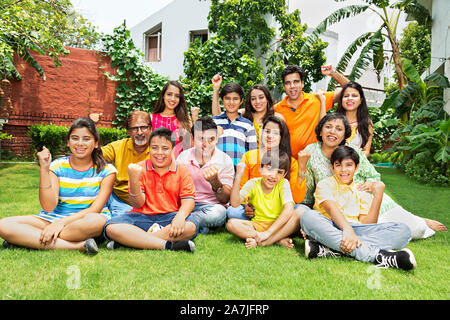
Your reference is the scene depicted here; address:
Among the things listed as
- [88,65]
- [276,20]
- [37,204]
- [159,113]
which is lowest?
[37,204]

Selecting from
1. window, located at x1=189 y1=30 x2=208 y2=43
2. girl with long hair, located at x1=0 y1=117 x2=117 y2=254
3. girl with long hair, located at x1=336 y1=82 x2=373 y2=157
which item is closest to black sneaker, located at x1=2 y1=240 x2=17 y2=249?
girl with long hair, located at x1=0 y1=117 x2=117 y2=254

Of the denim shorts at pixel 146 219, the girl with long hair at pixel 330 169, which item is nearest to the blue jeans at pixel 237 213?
the denim shorts at pixel 146 219

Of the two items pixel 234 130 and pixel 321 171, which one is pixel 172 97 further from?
pixel 321 171

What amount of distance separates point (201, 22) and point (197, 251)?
13.9m

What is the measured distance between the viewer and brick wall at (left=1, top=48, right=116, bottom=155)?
10.3 metres

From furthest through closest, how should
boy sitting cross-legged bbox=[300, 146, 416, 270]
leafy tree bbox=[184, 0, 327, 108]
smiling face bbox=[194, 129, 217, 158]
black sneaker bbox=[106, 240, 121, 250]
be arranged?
leafy tree bbox=[184, 0, 327, 108]
smiling face bbox=[194, 129, 217, 158]
black sneaker bbox=[106, 240, 121, 250]
boy sitting cross-legged bbox=[300, 146, 416, 270]

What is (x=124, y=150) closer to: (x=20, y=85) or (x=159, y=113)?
(x=159, y=113)

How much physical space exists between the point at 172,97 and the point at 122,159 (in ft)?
3.41

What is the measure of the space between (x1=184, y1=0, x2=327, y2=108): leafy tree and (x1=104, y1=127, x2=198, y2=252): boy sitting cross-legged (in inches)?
343

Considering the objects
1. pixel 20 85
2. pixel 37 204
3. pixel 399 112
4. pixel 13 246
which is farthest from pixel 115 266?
pixel 399 112

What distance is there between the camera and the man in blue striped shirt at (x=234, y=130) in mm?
4242

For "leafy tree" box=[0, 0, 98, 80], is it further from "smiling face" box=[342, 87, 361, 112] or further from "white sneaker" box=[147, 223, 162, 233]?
"smiling face" box=[342, 87, 361, 112]

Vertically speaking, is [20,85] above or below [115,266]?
above
